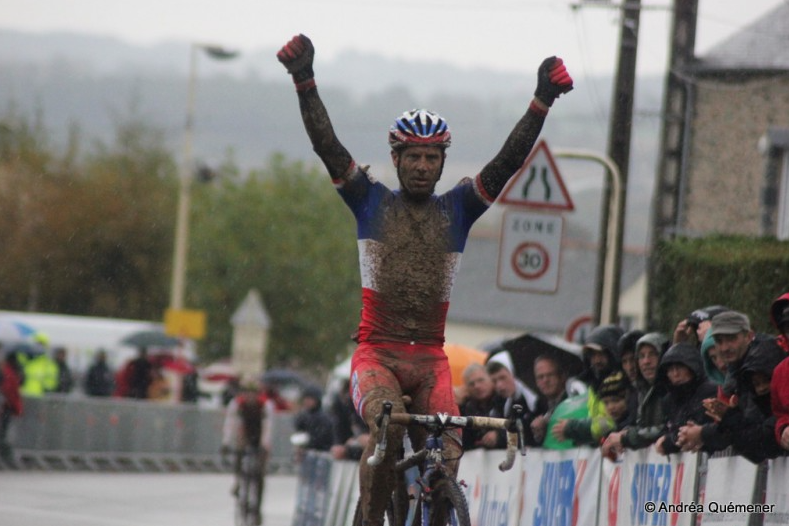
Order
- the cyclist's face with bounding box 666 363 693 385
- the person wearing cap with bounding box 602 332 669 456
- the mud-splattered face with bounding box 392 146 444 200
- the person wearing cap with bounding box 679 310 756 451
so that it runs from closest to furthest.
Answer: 1. the mud-splattered face with bounding box 392 146 444 200
2. the person wearing cap with bounding box 679 310 756 451
3. the cyclist's face with bounding box 666 363 693 385
4. the person wearing cap with bounding box 602 332 669 456

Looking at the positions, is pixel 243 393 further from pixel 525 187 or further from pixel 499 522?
pixel 499 522

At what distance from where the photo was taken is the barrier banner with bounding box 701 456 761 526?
818cm

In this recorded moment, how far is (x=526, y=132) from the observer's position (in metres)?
8.11

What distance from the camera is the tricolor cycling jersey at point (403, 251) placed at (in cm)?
806

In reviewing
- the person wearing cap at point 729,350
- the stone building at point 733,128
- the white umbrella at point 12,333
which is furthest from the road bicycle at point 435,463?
the white umbrella at point 12,333

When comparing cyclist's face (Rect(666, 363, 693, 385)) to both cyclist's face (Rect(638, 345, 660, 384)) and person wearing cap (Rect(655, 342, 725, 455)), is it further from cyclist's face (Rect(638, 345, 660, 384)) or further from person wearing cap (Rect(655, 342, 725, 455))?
cyclist's face (Rect(638, 345, 660, 384))

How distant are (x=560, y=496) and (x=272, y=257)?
59.5 metres

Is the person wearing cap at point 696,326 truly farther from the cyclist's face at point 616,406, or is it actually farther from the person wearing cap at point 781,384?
the person wearing cap at point 781,384

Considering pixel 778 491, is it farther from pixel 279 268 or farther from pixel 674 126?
pixel 279 268

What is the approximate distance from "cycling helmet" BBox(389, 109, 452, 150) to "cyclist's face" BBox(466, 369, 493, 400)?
15.2 ft

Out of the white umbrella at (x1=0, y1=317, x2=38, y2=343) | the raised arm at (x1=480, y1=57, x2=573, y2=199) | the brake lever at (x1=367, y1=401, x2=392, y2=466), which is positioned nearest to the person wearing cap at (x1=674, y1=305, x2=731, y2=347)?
the raised arm at (x1=480, y1=57, x2=573, y2=199)

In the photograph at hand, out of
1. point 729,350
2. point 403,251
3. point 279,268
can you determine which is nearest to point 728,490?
point 729,350

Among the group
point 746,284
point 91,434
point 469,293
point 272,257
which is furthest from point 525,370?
point 469,293

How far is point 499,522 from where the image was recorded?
39.5 ft
